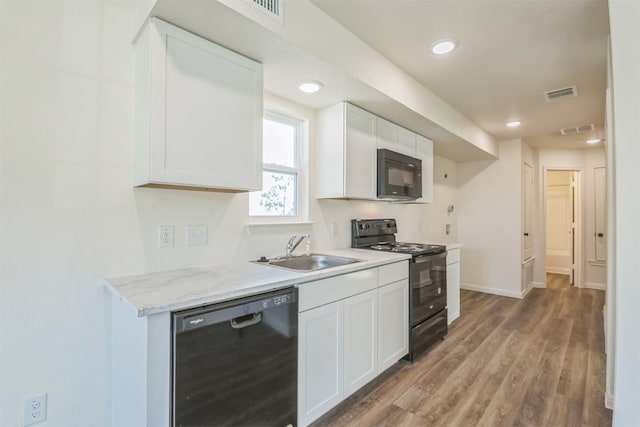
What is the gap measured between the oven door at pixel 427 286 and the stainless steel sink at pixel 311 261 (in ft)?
2.25

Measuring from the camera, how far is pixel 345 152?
2.52 m

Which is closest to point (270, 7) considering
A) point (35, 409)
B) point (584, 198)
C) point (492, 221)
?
point (35, 409)

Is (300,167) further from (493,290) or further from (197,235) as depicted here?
(493,290)

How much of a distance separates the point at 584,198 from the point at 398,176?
436 cm

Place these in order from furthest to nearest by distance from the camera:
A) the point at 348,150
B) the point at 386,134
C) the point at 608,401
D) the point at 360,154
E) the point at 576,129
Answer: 1. the point at 576,129
2. the point at 386,134
3. the point at 360,154
4. the point at 348,150
5. the point at 608,401

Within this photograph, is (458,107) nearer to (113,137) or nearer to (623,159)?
(623,159)

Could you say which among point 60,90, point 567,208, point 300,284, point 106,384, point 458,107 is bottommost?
point 106,384

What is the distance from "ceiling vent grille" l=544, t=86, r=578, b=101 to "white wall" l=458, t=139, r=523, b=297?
5.69 ft

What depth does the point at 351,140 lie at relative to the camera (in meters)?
2.59

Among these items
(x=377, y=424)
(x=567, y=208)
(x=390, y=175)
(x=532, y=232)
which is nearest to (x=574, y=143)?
(x=532, y=232)

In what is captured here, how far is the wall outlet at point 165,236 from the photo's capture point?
176cm

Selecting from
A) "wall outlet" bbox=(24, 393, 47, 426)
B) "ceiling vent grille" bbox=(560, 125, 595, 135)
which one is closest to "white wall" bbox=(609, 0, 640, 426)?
"wall outlet" bbox=(24, 393, 47, 426)

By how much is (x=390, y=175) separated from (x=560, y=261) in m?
5.85

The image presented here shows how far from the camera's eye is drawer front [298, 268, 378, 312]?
172cm
